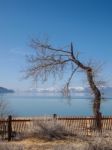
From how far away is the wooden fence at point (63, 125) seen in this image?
19531 mm

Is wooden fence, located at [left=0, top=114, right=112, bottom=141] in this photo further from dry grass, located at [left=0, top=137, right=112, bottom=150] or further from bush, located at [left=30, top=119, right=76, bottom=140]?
dry grass, located at [left=0, top=137, right=112, bottom=150]

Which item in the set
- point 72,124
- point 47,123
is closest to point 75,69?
point 72,124

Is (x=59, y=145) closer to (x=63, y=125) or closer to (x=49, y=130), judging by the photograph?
(x=49, y=130)

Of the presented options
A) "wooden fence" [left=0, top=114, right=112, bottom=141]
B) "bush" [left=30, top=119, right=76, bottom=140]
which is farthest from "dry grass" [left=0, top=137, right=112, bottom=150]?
"wooden fence" [left=0, top=114, right=112, bottom=141]

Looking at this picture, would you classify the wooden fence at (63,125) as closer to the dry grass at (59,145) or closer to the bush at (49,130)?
the bush at (49,130)

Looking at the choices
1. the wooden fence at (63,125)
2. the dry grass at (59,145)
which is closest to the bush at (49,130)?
the wooden fence at (63,125)

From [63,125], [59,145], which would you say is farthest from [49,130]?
[59,145]

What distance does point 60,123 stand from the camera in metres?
19.9

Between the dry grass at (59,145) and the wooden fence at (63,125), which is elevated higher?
the wooden fence at (63,125)

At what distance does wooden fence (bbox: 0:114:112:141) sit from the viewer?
64.1 ft

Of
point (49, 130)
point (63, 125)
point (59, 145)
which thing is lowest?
point (59, 145)

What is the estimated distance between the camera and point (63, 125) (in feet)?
65.1

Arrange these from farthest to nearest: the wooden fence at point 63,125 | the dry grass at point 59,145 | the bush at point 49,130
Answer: the wooden fence at point 63,125 → the bush at point 49,130 → the dry grass at point 59,145

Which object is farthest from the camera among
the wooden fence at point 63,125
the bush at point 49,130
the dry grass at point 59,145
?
the wooden fence at point 63,125
